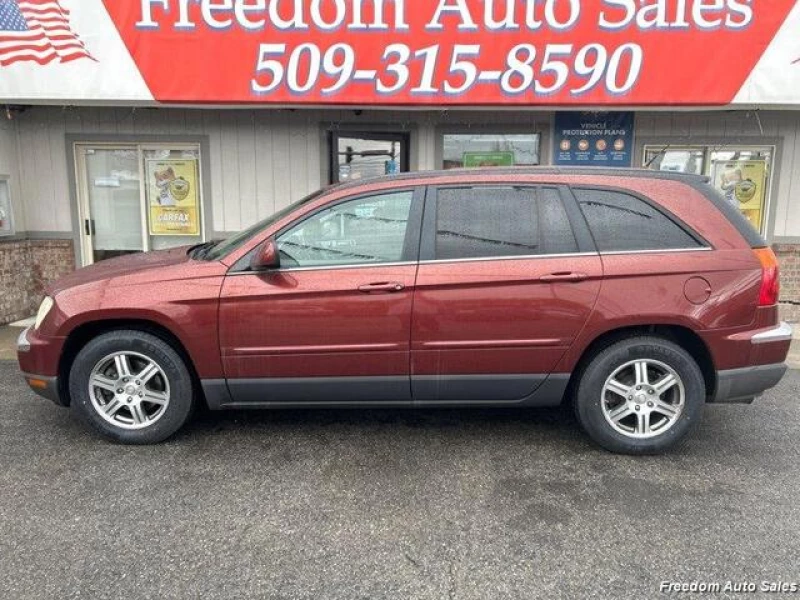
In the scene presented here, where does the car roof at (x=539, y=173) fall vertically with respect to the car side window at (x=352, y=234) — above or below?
above

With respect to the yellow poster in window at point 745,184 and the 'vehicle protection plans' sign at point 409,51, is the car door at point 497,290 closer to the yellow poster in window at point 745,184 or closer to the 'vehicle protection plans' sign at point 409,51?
the 'vehicle protection plans' sign at point 409,51

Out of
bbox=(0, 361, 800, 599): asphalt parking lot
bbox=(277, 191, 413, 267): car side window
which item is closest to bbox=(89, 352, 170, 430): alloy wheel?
bbox=(0, 361, 800, 599): asphalt parking lot

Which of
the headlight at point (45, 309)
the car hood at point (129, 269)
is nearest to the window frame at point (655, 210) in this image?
the car hood at point (129, 269)

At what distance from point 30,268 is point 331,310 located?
19.5 ft

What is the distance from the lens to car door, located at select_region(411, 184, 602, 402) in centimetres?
363

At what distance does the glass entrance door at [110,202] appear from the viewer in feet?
25.5

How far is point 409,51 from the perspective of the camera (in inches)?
244

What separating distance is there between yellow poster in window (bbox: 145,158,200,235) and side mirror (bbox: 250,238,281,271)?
451cm

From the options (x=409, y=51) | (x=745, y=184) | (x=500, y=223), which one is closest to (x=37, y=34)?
(x=409, y=51)

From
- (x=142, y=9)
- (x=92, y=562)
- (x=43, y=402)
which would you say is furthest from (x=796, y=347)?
(x=142, y=9)

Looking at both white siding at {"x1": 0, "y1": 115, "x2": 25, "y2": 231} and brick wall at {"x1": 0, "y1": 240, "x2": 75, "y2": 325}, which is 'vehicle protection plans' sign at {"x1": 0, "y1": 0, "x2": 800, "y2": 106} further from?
brick wall at {"x1": 0, "y1": 240, "x2": 75, "y2": 325}

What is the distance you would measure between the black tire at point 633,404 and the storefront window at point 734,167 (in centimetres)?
456

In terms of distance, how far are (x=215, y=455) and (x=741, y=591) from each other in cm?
289

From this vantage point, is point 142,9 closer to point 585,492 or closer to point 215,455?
point 215,455
